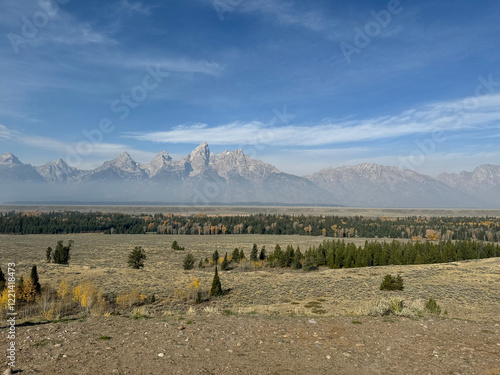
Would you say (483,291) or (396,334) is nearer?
(396,334)

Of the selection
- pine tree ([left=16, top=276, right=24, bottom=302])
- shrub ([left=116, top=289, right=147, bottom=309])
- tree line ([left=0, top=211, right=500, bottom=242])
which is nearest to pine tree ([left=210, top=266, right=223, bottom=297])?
shrub ([left=116, top=289, right=147, bottom=309])

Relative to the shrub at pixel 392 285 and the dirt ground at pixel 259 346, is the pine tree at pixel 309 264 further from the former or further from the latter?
the dirt ground at pixel 259 346

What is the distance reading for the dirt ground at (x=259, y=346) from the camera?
983cm

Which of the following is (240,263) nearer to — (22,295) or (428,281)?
(428,281)

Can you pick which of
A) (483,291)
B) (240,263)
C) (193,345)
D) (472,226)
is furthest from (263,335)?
(472,226)

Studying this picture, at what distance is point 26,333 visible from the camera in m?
12.5

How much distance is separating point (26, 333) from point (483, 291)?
1587 inches

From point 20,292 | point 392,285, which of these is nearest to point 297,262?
point 392,285

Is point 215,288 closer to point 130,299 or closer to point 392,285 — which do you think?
point 130,299

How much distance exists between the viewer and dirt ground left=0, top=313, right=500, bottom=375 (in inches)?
387

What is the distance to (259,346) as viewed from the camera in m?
11.8

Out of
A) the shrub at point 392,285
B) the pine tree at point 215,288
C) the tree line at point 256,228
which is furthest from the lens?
the tree line at point 256,228

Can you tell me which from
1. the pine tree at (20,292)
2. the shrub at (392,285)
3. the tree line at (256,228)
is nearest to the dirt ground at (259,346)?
the pine tree at (20,292)

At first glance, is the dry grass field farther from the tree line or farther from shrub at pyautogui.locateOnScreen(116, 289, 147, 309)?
the tree line
